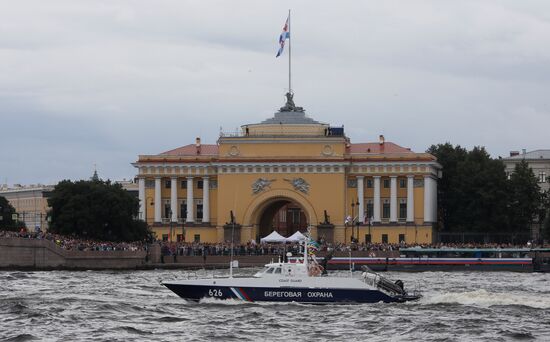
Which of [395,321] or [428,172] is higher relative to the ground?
[428,172]

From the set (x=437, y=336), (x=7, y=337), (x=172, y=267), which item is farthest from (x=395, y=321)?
(x=172, y=267)

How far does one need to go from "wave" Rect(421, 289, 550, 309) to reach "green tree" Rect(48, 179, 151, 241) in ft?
153

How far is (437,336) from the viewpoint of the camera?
5125 centimetres

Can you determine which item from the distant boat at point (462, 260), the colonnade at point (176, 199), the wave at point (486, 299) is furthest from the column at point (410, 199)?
the wave at point (486, 299)

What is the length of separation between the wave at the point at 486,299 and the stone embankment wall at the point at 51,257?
119 ft

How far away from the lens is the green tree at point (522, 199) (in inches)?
5017

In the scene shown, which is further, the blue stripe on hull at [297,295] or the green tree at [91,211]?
the green tree at [91,211]

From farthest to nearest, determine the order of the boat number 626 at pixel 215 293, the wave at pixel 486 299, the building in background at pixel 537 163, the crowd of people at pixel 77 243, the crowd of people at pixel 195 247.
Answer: the building in background at pixel 537 163 → the crowd of people at pixel 195 247 → the crowd of people at pixel 77 243 → the wave at pixel 486 299 → the boat number 626 at pixel 215 293

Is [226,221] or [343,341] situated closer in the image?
[343,341]

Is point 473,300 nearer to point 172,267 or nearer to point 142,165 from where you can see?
point 172,267

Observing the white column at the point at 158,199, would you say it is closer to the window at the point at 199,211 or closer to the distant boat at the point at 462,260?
the window at the point at 199,211

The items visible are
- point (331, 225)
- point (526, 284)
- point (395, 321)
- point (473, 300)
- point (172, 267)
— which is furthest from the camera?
point (331, 225)

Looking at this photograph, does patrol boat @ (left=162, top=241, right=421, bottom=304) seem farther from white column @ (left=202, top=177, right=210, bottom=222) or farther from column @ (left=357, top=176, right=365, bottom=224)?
white column @ (left=202, top=177, right=210, bottom=222)

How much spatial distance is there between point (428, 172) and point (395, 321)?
6805cm
